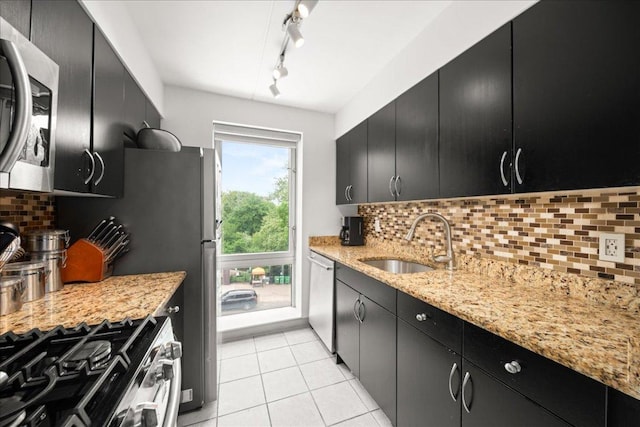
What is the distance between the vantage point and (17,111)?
538 millimetres

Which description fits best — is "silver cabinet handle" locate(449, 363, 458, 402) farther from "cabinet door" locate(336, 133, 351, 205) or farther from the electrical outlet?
"cabinet door" locate(336, 133, 351, 205)

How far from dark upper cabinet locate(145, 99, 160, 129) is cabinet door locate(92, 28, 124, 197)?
1.60 feet

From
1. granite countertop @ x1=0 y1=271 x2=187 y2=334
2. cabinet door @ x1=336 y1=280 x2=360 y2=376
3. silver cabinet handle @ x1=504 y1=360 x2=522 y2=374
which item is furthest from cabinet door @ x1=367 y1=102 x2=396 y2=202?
granite countertop @ x1=0 y1=271 x2=187 y2=334

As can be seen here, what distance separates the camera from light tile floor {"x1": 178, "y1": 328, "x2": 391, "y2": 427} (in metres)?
1.55

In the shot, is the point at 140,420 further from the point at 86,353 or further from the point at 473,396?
the point at 473,396

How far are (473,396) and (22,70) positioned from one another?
166 cm

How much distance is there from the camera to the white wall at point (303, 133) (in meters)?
2.40

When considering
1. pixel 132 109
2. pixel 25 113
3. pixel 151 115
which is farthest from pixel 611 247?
pixel 151 115

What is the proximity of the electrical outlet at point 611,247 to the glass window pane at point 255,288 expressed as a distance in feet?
8.31

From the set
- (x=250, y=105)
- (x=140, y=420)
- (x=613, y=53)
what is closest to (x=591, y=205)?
(x=613, y=53)

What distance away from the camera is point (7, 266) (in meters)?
1.00

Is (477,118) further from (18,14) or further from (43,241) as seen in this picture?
(43,241)

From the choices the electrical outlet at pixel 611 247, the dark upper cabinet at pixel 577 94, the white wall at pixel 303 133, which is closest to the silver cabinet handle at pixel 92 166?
the white wall at pixel 303 133

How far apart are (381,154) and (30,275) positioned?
2150mm
